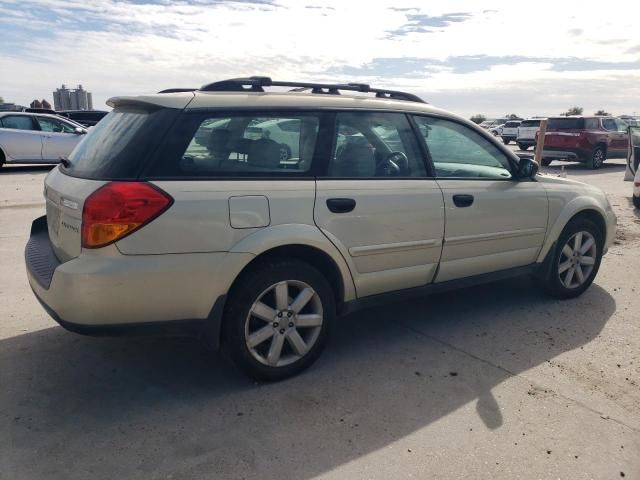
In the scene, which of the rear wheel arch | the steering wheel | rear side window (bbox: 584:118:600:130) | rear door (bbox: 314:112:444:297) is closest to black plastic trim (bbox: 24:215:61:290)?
rear door (bbox: 314:112:444:297)

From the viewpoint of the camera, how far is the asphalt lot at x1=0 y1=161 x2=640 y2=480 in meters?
2.68

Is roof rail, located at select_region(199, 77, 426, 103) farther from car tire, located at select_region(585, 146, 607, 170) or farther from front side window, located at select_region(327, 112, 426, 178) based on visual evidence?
car tire, located at select_region(585, 146, 607, 170)

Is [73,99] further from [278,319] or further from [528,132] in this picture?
[278,319]

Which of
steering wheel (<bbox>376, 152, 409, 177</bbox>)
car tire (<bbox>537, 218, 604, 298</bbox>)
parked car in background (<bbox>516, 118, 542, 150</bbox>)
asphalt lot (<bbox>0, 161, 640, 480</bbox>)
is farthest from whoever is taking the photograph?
parked car in background (<bbox>516, 118, 542, 150</bbox>)

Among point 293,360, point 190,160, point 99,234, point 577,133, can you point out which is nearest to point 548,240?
point 293,360

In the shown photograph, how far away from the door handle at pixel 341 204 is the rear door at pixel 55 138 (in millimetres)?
12635

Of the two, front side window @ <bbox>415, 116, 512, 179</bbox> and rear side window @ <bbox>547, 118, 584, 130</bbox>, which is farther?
rear side window @ <bbox>547, 118, 584, 130</bbox>

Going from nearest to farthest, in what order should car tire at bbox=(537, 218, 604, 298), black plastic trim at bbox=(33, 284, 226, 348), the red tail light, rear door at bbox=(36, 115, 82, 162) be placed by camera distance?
the red tail light < black plastic trim at bbox=(33, 284, 226, 348) < car tire at bbox=(537, 218, 604, 298) < rear door at bbox=(36, 115, 82, 162)

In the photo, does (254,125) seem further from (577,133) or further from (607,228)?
(577,133)

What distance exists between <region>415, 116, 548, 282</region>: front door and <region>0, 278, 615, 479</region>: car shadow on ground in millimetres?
535

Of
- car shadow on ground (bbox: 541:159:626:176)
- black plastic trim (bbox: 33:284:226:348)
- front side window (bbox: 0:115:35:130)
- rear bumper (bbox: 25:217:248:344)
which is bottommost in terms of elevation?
car shadow on ground (bbox: 541:159:626:176)

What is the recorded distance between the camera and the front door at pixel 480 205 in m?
4.04

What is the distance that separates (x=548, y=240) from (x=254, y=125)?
270 cm

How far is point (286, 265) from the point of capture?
3.29 metres
